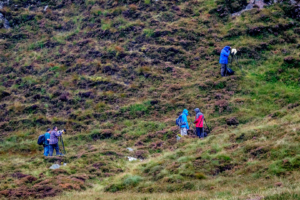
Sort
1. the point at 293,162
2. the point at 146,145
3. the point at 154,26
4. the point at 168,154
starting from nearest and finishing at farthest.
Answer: the point at 293,162, the point at 168,154, the point at 146,145, the point at 154,26

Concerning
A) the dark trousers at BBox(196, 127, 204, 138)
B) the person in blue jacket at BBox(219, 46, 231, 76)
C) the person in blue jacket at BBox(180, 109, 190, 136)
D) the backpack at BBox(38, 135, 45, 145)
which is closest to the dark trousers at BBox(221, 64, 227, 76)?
the person in blue jacket at BBox(219, 46, 231, 76)

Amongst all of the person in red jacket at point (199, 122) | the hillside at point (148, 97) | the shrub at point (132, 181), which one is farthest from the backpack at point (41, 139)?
the person in red jacket at point (199, 122)

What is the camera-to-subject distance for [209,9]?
111ft

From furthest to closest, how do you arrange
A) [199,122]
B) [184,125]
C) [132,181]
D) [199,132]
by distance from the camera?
1. [184,125]
2. [199,132]
3. [199,122]
4. [132,181]

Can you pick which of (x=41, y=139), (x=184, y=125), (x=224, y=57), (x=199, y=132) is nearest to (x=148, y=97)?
(x=184, y=125)

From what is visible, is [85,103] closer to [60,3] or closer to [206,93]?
[206,93]

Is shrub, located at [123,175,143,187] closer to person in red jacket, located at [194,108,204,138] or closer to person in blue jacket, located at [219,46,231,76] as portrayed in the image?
person in red jacket, located at [194,108,204,138]

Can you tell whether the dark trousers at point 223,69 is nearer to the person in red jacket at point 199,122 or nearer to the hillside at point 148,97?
the hillside at point 148,97

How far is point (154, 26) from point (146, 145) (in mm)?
16858

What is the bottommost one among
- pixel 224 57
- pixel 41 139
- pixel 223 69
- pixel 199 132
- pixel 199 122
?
pixel 199 132

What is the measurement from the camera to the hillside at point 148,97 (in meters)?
13.8

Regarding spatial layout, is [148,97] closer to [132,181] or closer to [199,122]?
[199,122]

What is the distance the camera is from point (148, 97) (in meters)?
26.1

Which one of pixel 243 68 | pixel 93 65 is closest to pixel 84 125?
pixel 93 65
